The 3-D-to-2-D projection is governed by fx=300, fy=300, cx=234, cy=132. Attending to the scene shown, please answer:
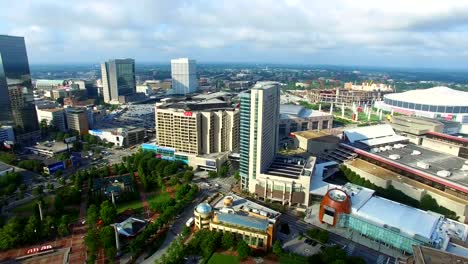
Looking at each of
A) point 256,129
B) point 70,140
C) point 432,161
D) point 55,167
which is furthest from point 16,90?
point 432,161

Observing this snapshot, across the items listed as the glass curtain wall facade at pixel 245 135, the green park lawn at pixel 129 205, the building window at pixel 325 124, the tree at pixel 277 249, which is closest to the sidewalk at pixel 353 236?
the tree at pixel 277 249

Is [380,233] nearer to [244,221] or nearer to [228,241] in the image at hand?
[244,221]

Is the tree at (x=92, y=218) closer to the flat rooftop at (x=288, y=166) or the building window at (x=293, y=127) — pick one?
the flat rooftop at (x=288, y=166)

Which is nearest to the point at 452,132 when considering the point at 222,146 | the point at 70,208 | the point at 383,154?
the point at 383,154

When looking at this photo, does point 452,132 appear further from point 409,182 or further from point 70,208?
point 70,208

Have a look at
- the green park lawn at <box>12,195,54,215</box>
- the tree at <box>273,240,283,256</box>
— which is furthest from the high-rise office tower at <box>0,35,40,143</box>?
the tree at <box>273,240,283,256</box>
